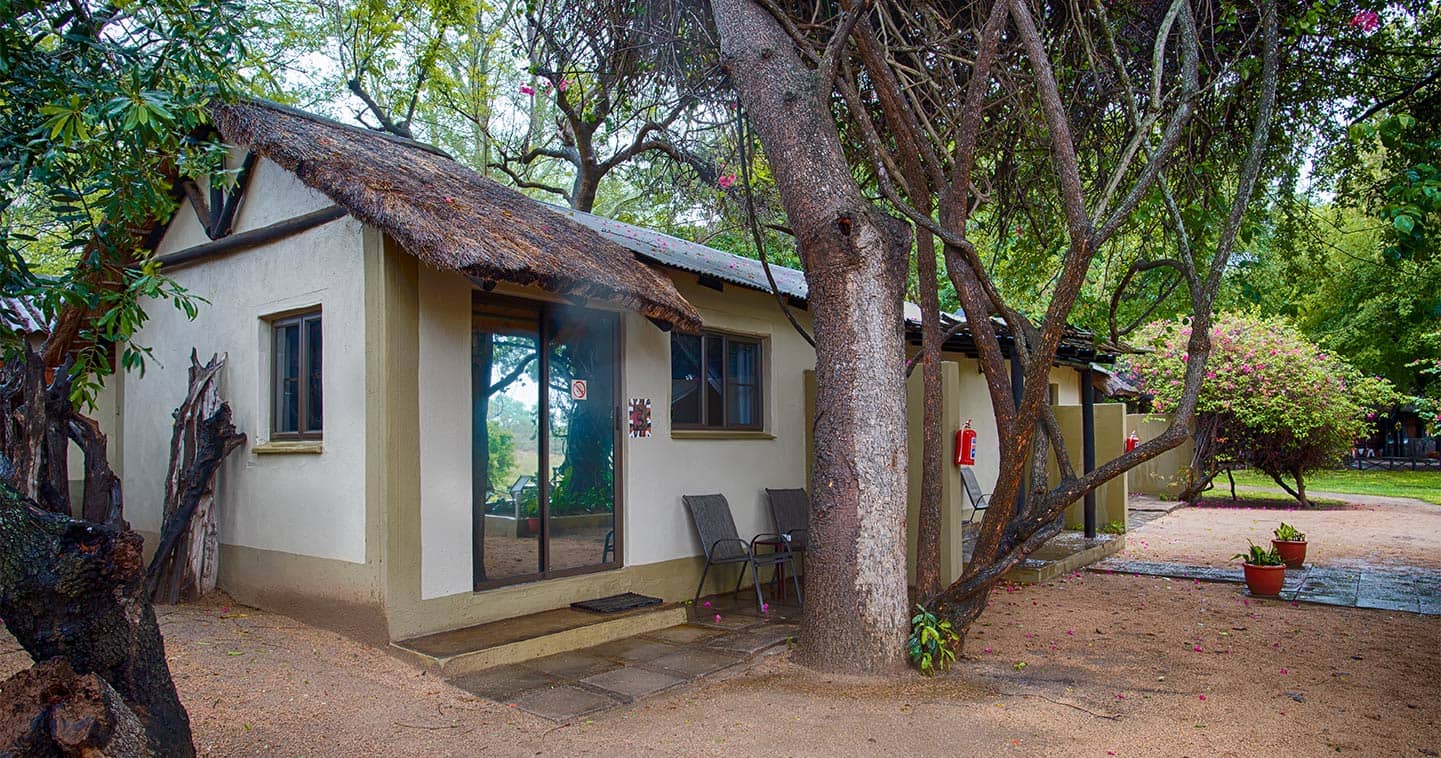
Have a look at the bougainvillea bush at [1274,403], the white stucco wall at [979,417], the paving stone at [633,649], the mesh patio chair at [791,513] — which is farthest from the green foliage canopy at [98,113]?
the bougainvillea bush at [1274,403]

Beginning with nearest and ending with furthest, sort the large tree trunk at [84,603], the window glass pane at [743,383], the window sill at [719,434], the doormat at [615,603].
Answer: the large tree trunk at [84,603]
the doormat at [615,603]
the window sill at [719,434]
the window glass pane at [743,383]

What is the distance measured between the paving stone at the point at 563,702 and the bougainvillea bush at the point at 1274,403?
12.8 m

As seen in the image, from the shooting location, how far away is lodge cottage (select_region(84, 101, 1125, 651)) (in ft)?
19.3

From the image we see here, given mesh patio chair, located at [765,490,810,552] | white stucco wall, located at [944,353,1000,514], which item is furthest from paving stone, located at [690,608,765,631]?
→ white stucco wall, located at [944,353,1000,514]

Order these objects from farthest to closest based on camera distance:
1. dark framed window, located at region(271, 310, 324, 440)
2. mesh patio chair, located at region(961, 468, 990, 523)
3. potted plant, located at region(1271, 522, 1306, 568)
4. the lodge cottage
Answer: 1. mesh patio chair, located at region(961, 468, 990, 523)
2. potted plant, located at region(1271, 522, 1306, 568)
3. dark framed window, located at region(271, 310, 324, 440)
4. the lodge cottage

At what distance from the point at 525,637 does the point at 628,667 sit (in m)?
0.73

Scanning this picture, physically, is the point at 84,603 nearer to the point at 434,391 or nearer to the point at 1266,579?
the point at 434,391

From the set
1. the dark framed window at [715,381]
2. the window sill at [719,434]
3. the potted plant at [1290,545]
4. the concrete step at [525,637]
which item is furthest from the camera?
the potted plant at [1290,545]

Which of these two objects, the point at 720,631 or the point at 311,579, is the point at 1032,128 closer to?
the point at 720,631

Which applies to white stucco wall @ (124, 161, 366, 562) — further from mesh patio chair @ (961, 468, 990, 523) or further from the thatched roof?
mesh patio chair @ (961, 468, 990, 523)

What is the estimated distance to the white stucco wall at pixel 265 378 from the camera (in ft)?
19.9

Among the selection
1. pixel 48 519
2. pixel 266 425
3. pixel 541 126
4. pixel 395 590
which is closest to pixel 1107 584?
pixel 395 590

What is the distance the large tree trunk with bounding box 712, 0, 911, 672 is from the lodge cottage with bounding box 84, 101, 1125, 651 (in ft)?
5.00

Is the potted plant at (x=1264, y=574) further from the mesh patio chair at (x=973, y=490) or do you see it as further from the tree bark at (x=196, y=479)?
the tree bark at (x=196, y=479)
